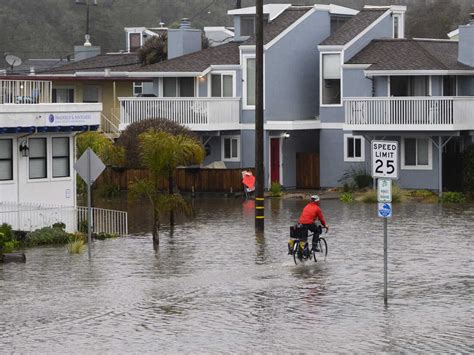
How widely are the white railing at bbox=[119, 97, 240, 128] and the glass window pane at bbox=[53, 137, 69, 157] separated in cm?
1597

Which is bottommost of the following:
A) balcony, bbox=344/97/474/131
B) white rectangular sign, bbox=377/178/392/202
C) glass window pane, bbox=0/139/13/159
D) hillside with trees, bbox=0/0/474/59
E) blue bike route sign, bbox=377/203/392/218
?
blue bike route sign, bbox=377/203/392/218

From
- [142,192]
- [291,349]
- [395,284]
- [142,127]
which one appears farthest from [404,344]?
[142,127]

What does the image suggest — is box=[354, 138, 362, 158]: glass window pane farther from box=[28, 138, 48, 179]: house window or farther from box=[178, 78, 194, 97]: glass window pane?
box=[28, 138, 48, 179]: house window

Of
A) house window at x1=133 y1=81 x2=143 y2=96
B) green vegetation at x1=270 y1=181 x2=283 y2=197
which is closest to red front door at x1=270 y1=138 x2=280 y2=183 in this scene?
green vegetation at x1=270 y1=181 x2=283 y2=197

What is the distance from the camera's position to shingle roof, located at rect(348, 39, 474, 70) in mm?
53469

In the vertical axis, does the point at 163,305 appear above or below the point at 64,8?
below

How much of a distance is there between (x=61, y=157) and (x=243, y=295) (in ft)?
49.2

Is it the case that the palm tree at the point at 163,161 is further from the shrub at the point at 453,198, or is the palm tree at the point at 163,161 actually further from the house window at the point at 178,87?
the house window at the point at 178,87

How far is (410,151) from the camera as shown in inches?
2121

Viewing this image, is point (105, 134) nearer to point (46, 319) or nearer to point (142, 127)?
point (142, 127)

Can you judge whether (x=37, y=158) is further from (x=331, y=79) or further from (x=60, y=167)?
(x=331, y=79)

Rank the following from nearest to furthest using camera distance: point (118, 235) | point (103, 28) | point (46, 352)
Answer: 1. point (46, 352)
2. point (118, 235)
3. point (103, 28)

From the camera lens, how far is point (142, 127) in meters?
53.1

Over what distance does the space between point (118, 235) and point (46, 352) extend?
60.6 feet
